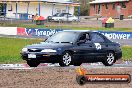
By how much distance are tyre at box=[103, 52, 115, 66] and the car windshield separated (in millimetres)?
1516

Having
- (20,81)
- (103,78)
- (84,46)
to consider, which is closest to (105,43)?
(84,46)

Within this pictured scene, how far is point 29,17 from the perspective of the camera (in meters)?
68.4

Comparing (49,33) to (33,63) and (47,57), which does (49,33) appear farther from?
(47,57)

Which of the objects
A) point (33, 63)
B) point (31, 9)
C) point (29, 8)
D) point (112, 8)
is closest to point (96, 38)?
point (33, 63)

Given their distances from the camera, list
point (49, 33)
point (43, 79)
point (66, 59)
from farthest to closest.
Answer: point (49, 33) → point (66, 59) → point (43, 79)

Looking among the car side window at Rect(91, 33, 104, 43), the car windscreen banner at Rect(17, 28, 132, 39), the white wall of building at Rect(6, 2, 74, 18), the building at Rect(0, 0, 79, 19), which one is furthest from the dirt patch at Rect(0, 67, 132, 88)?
the white wall of building at Rect(6, 2, 74, 18)

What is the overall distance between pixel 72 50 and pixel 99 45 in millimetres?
1475

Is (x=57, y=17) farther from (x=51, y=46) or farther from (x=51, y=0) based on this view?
(x=51, y=46)

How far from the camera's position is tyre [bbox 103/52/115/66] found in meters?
18.4

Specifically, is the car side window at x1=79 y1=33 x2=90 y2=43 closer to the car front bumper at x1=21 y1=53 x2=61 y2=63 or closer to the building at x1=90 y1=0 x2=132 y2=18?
the car front bumper at x1=21 y1=53 x2=61 y2=63

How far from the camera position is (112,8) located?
8825cm

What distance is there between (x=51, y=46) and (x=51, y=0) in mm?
53401

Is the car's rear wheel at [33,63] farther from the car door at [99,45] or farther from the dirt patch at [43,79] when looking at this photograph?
the car door at [99,45]

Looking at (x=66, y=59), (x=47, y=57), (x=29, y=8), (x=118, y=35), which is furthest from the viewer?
(x=29, y=8)
